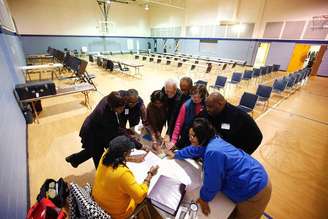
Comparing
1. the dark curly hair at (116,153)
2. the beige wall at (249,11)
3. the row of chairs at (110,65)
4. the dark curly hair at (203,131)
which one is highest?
the beige wall at (249,11)

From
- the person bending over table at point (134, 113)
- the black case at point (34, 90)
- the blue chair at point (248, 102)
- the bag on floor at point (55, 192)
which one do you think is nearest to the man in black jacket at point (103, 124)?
the person bending over table at point (134, 113)

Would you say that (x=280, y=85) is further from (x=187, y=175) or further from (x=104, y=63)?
(x=104, y=63)

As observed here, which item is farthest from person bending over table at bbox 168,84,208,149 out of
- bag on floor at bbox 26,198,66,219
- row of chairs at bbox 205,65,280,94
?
row of chairs at bbox 205,65,280,94

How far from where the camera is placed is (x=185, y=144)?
2.25 m

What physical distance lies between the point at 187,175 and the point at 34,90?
4.17 metres

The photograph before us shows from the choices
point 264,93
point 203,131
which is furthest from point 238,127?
point 264,93

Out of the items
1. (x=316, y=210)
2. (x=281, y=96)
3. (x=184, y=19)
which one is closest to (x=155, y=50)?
(x=184, y=19)

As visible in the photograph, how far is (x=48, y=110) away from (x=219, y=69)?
10.1 meters

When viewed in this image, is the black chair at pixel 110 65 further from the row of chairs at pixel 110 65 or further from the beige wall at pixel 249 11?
the beige wall at pixel 249 11

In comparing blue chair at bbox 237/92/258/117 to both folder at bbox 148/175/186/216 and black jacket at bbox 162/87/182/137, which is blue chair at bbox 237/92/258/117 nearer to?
black jacket at bbox 162/87/182/137

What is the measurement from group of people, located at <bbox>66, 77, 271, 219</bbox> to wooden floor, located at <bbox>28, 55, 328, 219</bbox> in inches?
31.7

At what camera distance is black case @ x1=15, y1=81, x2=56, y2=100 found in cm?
369

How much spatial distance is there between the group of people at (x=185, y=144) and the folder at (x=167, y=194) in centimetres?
10

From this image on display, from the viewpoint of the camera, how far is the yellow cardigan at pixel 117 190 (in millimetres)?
1234
